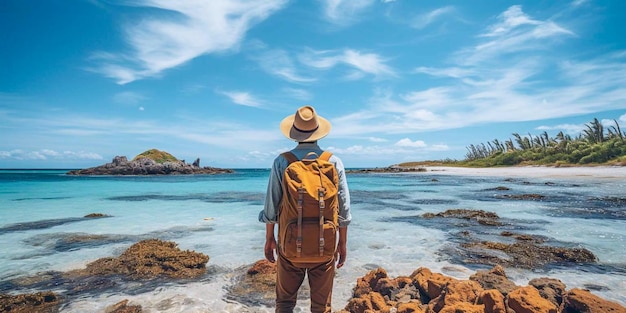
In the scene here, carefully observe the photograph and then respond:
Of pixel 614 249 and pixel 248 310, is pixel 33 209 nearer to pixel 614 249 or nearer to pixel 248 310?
pixel 248 310

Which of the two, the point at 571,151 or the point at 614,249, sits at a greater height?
the point at 571,151

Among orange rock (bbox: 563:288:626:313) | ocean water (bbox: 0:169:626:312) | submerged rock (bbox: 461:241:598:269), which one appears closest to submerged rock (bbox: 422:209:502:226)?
ocean water (bbox: 0:169:626:312)

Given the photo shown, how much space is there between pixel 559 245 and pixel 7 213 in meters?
25.2

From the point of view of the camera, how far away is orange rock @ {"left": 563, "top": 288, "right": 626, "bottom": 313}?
13.1ft

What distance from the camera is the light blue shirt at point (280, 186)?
3.46m

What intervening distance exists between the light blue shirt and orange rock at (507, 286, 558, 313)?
240cm

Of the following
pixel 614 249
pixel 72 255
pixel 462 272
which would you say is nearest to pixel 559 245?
pixel 614 249

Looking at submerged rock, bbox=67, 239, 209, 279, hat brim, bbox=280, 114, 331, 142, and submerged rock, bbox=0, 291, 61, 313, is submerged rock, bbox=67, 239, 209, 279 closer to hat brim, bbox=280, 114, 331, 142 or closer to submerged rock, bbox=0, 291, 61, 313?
submerged rock, bbox=0, 291, 61, 313

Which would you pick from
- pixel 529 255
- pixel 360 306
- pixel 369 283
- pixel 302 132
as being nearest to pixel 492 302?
pixel 360 306

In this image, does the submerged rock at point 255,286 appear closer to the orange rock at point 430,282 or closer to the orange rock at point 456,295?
the orange rock at point 430,282

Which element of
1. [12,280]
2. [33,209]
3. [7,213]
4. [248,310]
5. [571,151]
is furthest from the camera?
[571,151]

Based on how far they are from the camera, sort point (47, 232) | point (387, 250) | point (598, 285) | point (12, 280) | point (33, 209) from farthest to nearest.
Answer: point (33, 209) < point (47, 232) < point (387, 250) < point (12, 280) < point (598, 285)

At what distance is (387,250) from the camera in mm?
9258

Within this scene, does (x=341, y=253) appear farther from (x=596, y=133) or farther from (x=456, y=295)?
(x=596, y=133)
